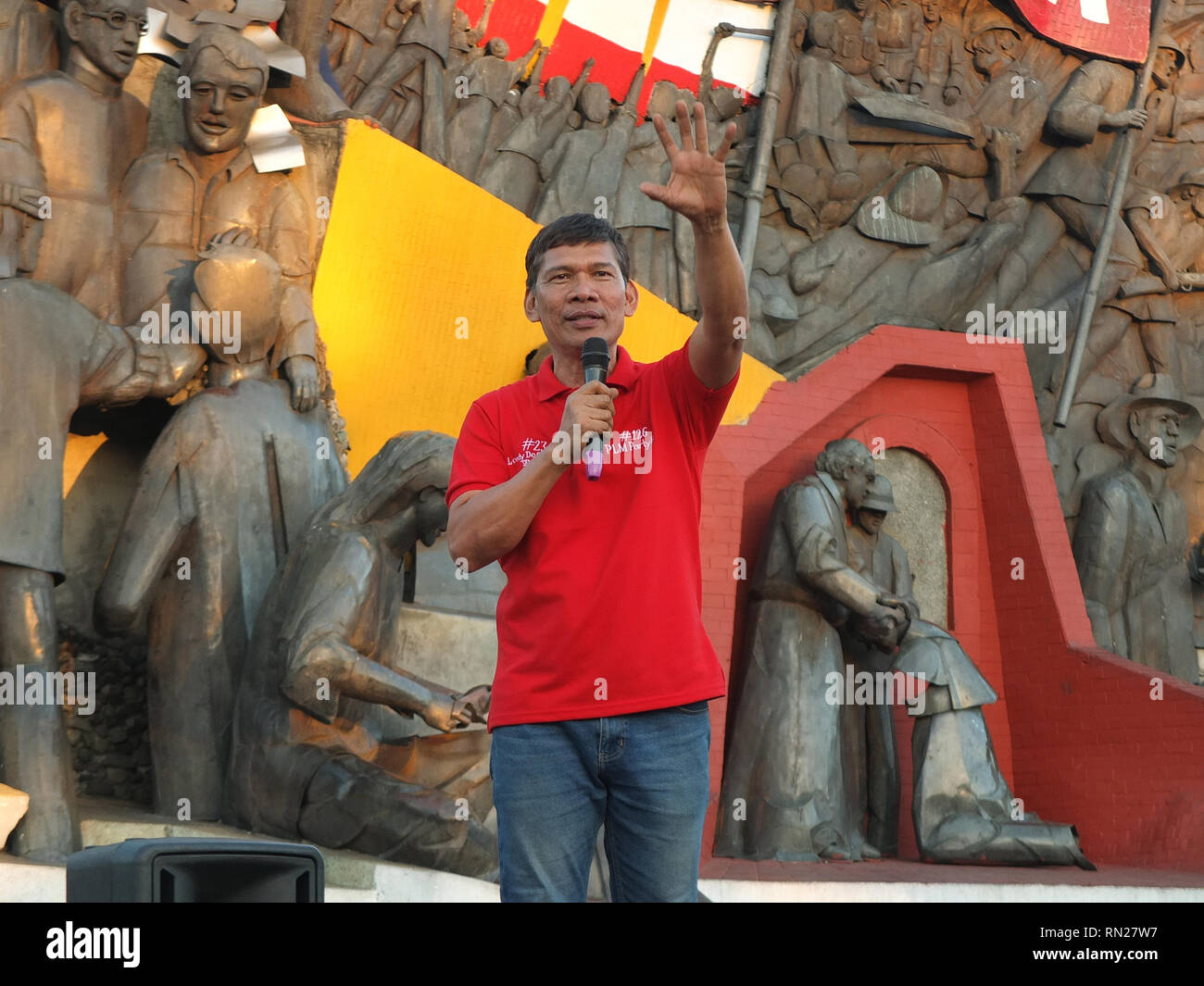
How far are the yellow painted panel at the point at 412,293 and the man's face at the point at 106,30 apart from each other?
4.52 ft

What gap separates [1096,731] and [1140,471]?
168 inches

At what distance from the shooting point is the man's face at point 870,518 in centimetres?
945

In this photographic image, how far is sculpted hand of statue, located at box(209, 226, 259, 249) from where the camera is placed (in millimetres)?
7873

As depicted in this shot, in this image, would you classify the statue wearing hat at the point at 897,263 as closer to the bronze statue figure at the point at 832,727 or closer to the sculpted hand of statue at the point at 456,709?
the bronze statue figure at the point at 832,727

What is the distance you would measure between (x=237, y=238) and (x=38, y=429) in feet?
5.21

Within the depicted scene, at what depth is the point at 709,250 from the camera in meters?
2.60

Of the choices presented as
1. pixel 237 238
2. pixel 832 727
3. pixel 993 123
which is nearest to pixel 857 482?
pixel 832 727

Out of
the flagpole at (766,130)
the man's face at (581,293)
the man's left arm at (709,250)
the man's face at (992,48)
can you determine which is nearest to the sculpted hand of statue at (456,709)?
the man's face at (581,293)

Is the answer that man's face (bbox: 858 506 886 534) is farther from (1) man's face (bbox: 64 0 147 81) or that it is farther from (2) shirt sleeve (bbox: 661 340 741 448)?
(2) shirt sleeve (bbox: 661 340 741 448)

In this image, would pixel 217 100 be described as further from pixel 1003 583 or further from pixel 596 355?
pixel 596 355

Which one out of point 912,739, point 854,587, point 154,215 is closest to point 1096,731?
point 912,739

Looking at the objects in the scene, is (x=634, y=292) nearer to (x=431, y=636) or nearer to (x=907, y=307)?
(x=431, y=636)

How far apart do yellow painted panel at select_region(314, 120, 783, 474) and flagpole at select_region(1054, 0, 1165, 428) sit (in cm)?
592
